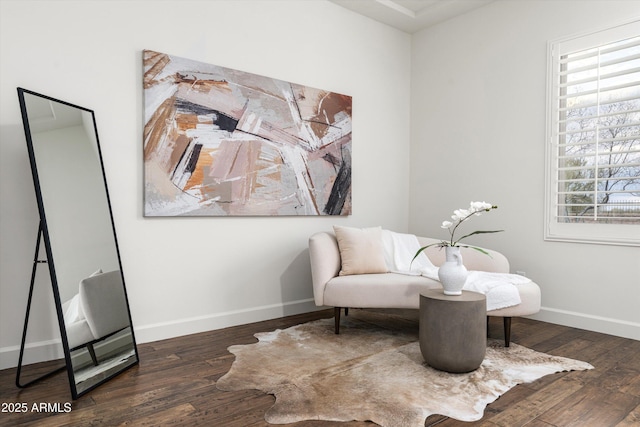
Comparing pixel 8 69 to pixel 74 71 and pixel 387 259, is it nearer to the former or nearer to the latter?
pixel 74 71

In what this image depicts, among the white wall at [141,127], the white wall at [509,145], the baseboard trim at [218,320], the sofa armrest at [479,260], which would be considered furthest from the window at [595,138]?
the baseboard trim at [218,320]

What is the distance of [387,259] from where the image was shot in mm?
3795

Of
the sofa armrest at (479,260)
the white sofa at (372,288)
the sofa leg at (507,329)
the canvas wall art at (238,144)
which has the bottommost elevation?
the sofa leg at (507,329)

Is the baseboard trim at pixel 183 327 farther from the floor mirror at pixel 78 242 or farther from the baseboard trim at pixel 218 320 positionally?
the floor mirror at pixel 78 242

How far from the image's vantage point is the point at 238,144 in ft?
12.0

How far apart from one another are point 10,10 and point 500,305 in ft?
12.1

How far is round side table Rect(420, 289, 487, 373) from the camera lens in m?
2.52

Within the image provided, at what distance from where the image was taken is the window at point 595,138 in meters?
3.45

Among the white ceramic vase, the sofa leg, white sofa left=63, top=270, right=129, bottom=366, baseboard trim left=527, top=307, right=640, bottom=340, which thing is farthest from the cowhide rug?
baseboard trim left=527, top=307, right=640, bottom=340

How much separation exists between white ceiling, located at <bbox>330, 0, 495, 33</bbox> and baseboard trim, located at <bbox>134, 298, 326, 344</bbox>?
298cm

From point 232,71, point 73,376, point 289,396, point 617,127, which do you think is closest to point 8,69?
point 232,71

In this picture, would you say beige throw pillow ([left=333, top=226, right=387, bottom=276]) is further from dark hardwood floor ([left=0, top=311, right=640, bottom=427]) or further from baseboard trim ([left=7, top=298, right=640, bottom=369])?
dark hardwood floor ([left=0, top=311, right=640, bottom=427])

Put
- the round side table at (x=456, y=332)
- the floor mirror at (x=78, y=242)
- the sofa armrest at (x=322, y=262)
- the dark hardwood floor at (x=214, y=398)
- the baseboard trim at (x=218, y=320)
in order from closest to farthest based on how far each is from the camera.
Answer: the dark hardwood floor at (x=214, y=398) < the floor mirror at (x=78, y=242) < the round side table at (x=456, y=332) < the baseboard trim at (x=218, y=320) < the sofa armrest at (x=322, y=262)

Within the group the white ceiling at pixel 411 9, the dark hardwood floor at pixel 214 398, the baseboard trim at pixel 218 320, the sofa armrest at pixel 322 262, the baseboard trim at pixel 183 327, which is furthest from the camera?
the white ceiling at pixel 411 9
